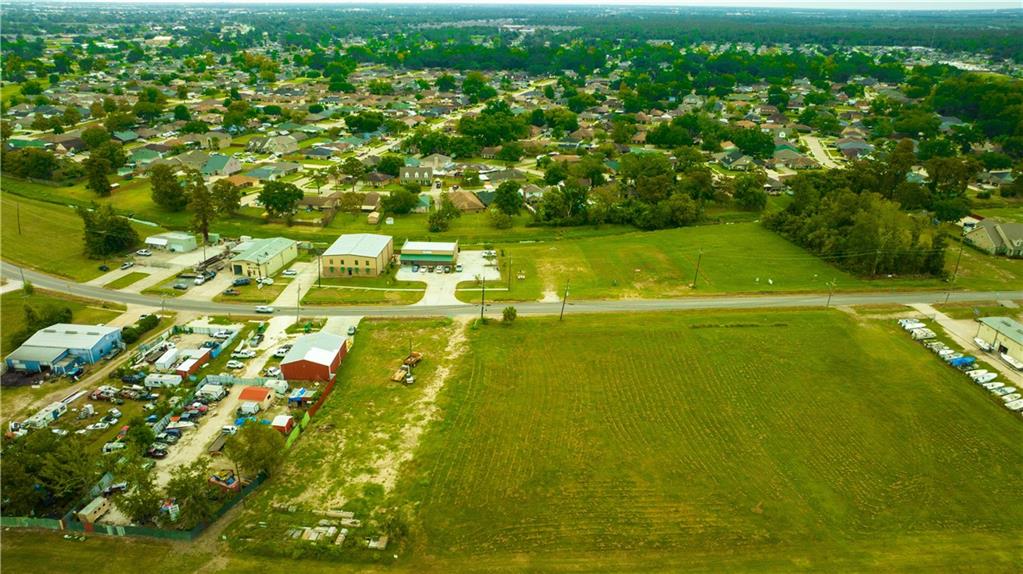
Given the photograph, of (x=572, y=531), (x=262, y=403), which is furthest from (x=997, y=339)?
(x=262, y=403)

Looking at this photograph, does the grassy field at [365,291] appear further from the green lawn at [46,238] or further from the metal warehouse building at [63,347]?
the green lawn at [46,238]

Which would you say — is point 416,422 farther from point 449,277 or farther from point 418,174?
point 418,174

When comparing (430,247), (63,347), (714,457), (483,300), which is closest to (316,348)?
(483,300)

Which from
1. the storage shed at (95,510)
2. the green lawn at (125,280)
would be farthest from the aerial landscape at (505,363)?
the green lawn at (125,280)

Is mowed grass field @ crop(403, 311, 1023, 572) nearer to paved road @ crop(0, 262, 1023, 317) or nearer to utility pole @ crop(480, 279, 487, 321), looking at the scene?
utility pole @ crop(480, 279, 487, 321)

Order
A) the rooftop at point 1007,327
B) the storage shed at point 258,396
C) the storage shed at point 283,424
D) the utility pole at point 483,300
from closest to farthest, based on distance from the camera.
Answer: the storage shed at point 283,424, the storage shed at point 258,396, the rooftop at point 1007,327, the utility pole at point 483,300

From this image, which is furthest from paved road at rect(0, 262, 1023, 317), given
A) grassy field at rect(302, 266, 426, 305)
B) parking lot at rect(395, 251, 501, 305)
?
parking lot at rect(395, 251, 501, 305)
